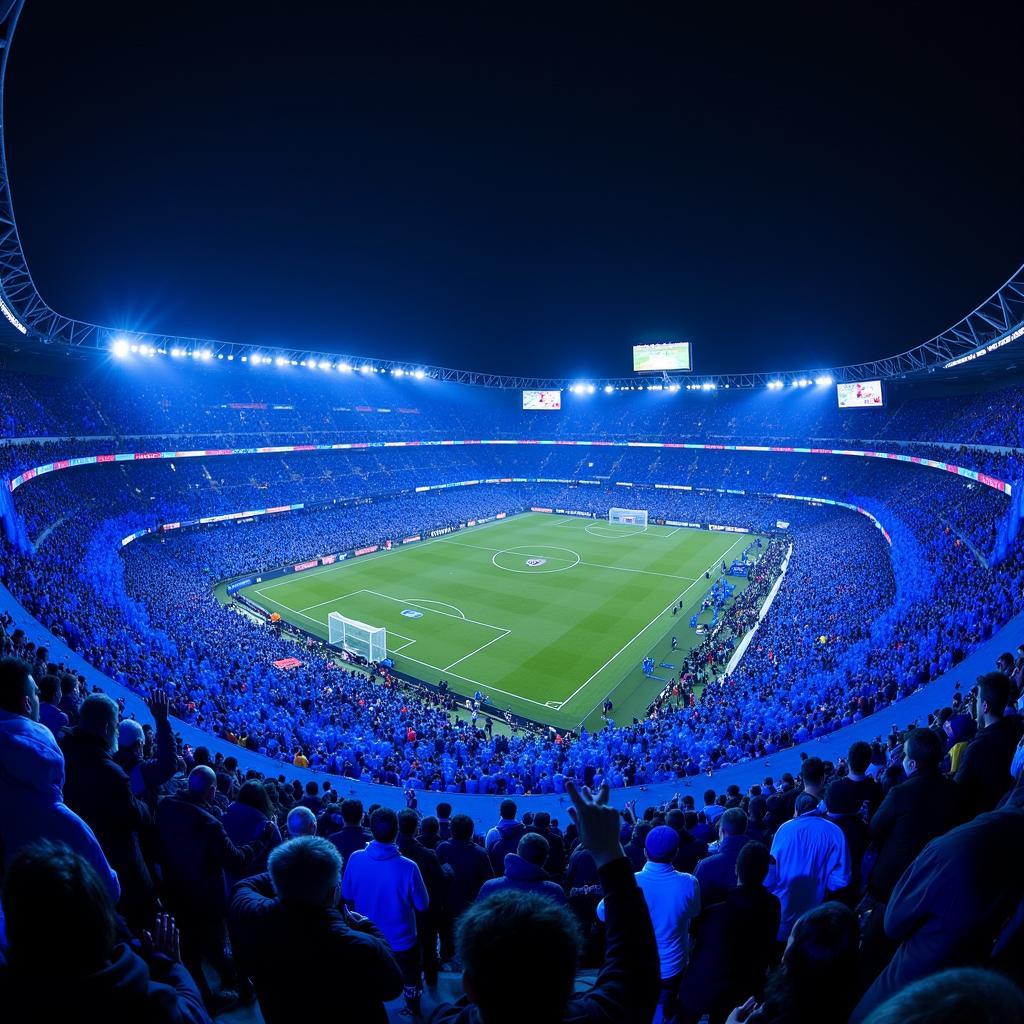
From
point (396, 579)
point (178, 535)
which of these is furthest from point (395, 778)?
point (178, 535)

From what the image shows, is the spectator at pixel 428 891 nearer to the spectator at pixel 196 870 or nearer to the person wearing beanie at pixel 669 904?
the spectator at pixel 196 870

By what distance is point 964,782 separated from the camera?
465cm

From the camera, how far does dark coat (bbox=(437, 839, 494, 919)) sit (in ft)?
18.0

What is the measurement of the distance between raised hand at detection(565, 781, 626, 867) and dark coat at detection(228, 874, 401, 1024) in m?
1.07

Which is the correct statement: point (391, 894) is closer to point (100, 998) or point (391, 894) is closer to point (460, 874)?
point (460, 874)

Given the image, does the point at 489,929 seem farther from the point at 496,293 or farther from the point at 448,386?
the point at 448,386

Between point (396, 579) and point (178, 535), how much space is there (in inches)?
632

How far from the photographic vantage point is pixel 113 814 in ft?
13.2

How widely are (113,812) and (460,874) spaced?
9.67 feet

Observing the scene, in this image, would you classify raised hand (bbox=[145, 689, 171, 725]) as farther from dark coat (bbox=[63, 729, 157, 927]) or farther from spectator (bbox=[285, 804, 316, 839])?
spectator (bbox=[285, 804, 316, 839])

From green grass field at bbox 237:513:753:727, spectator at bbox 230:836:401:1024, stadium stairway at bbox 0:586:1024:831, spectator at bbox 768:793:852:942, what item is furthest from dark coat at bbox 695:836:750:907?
green grass field at bbox 237:513:753:727

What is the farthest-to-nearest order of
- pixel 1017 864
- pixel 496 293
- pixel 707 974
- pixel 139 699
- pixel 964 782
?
pixel 496 293 → pixel 139 699 → pixel 964 782 → pixel 707 974 → pixel 1017 864

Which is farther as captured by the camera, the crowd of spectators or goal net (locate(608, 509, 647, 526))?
goal net (locate(608, 509, 647, 526))

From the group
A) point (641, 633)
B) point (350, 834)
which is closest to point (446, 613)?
point (641, 633)
